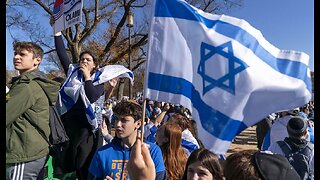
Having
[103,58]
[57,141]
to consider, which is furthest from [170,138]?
[103,58]

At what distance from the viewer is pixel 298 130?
11.5 ft

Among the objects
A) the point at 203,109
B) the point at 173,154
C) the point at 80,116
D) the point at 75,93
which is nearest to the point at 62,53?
the point at 75,93

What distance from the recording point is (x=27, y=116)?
10.5 feet

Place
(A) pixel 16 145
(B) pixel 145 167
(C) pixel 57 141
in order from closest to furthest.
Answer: (B) pixel 145 167 < (A) pixel 16 145 < (C) pixel 57 141

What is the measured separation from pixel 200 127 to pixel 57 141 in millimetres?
1599

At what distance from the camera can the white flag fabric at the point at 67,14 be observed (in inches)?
174

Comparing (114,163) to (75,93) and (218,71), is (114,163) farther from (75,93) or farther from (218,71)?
(218,71)

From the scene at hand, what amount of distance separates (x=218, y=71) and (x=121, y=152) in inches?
46.3

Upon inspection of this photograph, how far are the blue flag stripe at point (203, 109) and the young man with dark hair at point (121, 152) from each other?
0.70m

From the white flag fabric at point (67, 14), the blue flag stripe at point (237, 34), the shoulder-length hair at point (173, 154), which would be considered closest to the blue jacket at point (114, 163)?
the shoulder-length hair at point (173, 154)

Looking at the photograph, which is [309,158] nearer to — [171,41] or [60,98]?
[171,41]

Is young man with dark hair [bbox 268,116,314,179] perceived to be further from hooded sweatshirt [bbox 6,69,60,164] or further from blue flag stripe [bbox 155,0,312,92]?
hooded sweatshirt [bbox 6,69,60,164]

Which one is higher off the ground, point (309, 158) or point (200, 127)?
point (200, 127)

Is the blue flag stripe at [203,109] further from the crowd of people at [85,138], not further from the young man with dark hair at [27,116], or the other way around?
the young man with dark hair at [27,116]
